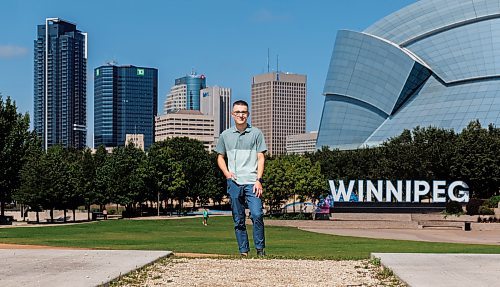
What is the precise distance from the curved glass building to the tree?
47.3 metres

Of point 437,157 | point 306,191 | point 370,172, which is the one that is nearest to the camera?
point 306,191

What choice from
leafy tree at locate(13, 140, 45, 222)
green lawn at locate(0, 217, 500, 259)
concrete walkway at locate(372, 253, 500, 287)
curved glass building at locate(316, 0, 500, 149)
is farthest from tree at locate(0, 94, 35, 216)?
concrete walkway at locate(372, 253, 500, 287)

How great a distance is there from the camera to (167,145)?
3868 inches

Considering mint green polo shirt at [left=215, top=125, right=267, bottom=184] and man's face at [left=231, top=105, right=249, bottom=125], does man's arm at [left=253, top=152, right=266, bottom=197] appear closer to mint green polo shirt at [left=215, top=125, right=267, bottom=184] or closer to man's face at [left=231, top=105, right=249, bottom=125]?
mint green polo shirt at [left=215, top=125, right=267, bottom=184]

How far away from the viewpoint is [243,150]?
44.5ft

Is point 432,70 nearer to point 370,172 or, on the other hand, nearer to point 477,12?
point 477,12

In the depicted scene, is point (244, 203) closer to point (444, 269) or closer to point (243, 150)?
point (243, 150)

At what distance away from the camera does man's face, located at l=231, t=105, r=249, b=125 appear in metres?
13.5

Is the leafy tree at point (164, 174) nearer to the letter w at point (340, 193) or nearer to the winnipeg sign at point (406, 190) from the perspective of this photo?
the winnipeg sign at point (406, 190)

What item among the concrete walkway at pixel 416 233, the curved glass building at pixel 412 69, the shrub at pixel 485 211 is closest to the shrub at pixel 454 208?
the shrub at pixel 485 211

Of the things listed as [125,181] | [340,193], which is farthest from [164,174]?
[340,193]

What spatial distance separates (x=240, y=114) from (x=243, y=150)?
0.61 metres

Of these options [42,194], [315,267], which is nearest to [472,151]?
[42,194]

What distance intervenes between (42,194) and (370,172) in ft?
99.9
